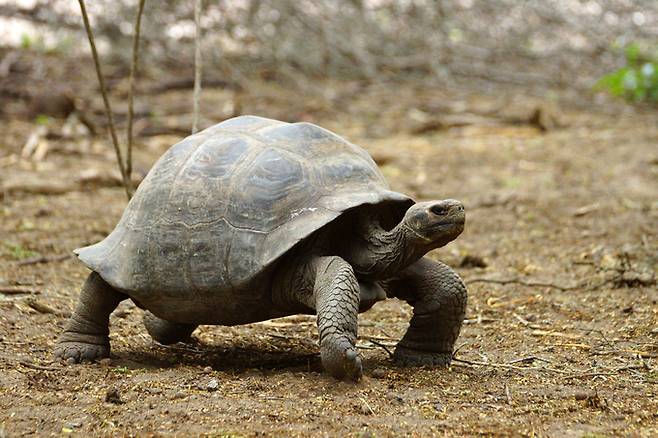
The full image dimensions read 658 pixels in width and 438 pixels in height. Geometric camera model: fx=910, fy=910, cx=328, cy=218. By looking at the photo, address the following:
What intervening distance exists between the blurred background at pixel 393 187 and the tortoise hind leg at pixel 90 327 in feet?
0.36

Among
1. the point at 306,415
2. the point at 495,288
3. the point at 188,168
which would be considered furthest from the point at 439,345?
the point at 495,288

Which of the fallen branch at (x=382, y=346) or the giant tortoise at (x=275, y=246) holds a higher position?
the giant tortoise at (x=275, y=246)

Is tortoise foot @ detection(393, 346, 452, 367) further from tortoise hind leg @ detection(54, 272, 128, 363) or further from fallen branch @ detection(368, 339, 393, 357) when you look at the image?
tortoise hind leg @ detection(54, 272, 128, 363)

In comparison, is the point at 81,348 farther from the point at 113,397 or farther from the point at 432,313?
the point at 432,313

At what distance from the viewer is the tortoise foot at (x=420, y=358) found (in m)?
3.69

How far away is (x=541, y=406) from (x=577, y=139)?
7.83 m

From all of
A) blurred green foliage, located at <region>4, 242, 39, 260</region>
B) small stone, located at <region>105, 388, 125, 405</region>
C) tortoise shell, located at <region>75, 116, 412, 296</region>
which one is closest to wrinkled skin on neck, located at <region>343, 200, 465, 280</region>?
tortoise shell, located at <region>75, 116, 412, 296</region>

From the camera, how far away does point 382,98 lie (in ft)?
42.6

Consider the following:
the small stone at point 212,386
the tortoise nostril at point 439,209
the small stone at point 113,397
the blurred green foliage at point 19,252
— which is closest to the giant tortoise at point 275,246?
the tortoise nostril at point 439,209

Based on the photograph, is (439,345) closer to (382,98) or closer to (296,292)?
(296,292)

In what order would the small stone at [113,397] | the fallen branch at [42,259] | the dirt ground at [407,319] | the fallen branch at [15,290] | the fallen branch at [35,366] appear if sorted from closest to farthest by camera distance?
the dirt ground at [407,319] < the small stone at [113,397] < the fallen branch at [35,366] < the fallen branch at [15,290] < the fallen branch at [42,259]

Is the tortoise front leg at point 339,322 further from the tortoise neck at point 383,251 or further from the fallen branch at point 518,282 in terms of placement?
the fallen branch at point 518,282

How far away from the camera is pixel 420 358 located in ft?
12.1

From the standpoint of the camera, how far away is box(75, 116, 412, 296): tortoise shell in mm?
3395
